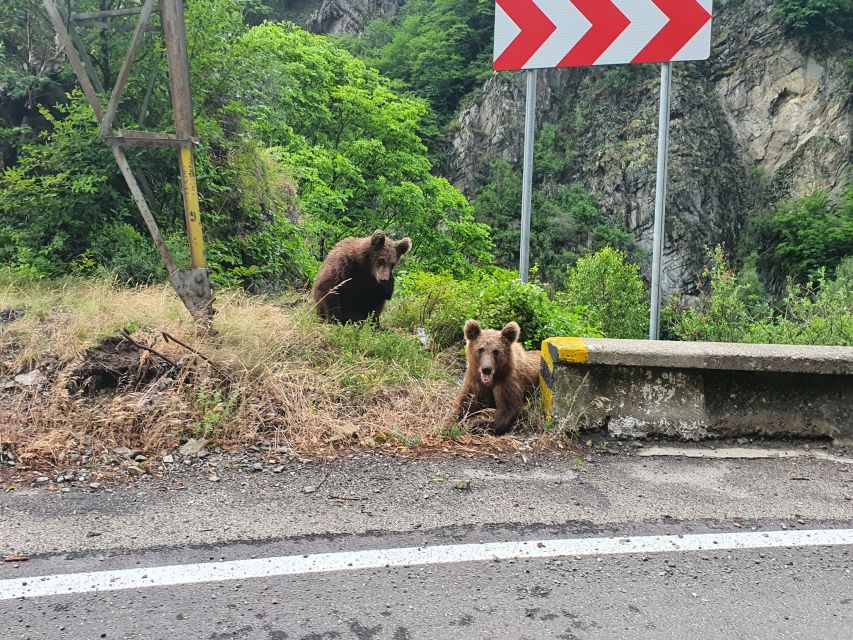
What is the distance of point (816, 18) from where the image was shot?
47.8 m

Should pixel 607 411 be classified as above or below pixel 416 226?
below

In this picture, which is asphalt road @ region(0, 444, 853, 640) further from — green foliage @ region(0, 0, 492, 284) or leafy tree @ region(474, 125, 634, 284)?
leafy tree @ region(474, 125, 634, 284)

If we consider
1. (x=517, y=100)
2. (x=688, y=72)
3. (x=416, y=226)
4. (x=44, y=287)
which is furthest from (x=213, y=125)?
(x=688, y=72)

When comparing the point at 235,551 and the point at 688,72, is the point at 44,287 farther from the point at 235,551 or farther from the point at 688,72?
the point at 688,72

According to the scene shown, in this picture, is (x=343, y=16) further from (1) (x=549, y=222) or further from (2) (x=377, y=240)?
(2) (x=377, y=240)

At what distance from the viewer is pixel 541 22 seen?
213 inches

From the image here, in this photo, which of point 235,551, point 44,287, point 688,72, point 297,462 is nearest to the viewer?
point 235,551

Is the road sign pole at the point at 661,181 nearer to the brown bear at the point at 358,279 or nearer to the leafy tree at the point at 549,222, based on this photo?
the brown bear at the point at 358,279

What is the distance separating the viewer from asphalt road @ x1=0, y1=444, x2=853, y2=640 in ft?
7.32

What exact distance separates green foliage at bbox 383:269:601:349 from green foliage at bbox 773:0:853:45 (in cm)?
5267

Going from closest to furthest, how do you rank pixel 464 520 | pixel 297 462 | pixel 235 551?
pixel 235 551
pixel 464 520
pixel 297 462

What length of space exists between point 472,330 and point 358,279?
239 cm

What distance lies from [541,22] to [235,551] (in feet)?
15.6

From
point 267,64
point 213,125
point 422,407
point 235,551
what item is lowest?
point 235,551
